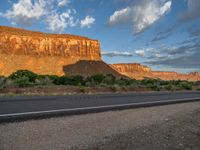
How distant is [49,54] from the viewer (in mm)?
127750

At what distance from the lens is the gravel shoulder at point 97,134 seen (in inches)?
304

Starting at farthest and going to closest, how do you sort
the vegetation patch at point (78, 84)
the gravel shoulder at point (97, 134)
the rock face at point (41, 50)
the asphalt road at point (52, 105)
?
1. the rock face at point (41, 50)
2. the vegetation patch at point (78, 84)
3. the asphalt road at point (52, 105)
4. the gravel shoulder at point (97, 134)

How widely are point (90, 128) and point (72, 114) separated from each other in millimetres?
3060

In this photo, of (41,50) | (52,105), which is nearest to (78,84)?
(52,105)

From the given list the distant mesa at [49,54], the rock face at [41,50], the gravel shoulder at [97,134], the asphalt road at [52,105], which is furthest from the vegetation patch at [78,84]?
the distant mesa at [49,54]

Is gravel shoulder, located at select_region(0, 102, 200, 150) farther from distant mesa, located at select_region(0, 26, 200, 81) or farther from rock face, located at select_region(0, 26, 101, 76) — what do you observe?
rock face, located at select_region(0, 26, 101, 76)

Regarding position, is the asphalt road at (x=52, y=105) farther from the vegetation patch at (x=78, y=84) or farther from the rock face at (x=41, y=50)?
the rock face at (x=41, y=50)

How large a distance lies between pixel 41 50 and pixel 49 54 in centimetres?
321

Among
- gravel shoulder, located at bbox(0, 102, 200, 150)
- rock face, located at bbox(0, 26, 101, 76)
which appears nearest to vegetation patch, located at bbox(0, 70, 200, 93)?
gravel shoulder, located at bbox(0, 102, 200, 150)

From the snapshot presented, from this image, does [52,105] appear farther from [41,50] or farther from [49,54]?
[49,54]

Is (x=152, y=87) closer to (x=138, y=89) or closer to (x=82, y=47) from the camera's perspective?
(x=138, y=89)

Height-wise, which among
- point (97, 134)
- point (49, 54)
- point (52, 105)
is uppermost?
point (49, 54)

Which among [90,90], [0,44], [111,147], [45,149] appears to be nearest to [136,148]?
[111,147]

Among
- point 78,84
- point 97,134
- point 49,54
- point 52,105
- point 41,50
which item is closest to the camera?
point 97,134
